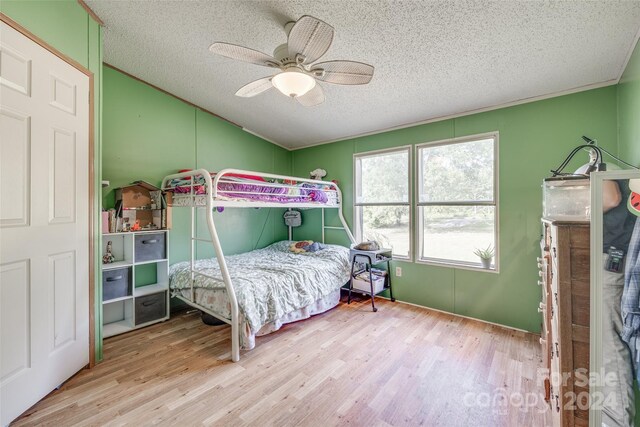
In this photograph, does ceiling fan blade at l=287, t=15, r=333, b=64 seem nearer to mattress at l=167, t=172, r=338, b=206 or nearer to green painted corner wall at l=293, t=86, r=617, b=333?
mattress at l=167, t=172, r=338, b=206

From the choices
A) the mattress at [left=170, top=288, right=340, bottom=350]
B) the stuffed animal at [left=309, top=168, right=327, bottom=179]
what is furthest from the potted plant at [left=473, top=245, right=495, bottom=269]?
the stuffed animal at [left=309, top=168, right=327, bottom=179]

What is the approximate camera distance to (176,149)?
10.8 ft

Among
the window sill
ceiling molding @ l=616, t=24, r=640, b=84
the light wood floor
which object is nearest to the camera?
the light wood floor

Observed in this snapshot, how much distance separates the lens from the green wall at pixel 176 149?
277 centimetres

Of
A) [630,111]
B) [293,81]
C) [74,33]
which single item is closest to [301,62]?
[293,81]

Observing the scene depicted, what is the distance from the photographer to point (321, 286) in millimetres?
2996

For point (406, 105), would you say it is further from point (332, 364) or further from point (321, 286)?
point (332, 364)

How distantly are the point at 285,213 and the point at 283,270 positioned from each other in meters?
1.75

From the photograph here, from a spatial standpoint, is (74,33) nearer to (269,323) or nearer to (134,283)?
(134,283)

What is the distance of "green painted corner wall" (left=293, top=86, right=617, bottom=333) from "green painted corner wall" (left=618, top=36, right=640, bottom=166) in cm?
16

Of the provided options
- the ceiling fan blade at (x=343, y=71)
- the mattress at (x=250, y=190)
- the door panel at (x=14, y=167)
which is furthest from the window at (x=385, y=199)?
the door panel at (x=14, y=167)

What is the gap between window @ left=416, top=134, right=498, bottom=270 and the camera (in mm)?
2891

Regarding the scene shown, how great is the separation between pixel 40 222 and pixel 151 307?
5.03ft

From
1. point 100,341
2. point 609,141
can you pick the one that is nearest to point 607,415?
point 609,141
